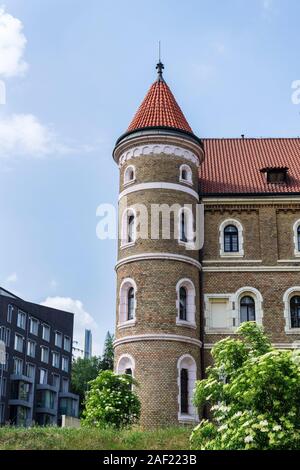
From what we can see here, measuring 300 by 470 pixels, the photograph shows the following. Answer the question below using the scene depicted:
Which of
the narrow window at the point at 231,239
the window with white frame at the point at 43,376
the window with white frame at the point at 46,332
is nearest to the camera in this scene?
the narrow window at the point at 231,239

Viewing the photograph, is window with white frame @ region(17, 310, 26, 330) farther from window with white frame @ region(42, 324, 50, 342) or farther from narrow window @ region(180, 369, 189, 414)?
narrow window @ region(180, 369, 189, 414)

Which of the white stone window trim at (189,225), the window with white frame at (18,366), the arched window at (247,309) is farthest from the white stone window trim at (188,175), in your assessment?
the window with white frame at (18,366)

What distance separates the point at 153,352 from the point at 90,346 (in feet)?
462

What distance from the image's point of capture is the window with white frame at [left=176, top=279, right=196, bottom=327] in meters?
29.1

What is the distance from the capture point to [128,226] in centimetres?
3073

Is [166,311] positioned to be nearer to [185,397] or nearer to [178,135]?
[185,397]

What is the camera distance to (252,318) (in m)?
30.5

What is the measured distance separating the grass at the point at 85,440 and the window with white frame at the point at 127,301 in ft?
26.4

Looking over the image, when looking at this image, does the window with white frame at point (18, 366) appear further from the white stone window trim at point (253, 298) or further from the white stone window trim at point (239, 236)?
the white stone window trim at point (253, 298)

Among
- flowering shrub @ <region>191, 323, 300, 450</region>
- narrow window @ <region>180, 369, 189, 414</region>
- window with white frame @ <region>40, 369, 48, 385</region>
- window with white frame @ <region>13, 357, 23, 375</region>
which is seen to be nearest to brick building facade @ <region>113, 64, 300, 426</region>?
narrow window @ <region>180, 369, 189, 414</region>

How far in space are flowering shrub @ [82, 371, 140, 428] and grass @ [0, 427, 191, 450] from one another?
1.52 m

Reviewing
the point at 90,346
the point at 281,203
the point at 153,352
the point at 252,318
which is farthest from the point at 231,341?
the point at 90,346

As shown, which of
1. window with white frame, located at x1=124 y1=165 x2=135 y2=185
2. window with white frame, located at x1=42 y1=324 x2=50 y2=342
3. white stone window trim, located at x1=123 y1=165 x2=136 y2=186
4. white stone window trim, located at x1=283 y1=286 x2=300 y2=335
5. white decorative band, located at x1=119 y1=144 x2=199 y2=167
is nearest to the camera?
white stone window trim, located at x1=283 y1=286 x2=300 y2=335

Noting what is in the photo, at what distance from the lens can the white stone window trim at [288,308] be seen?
1174 inches
